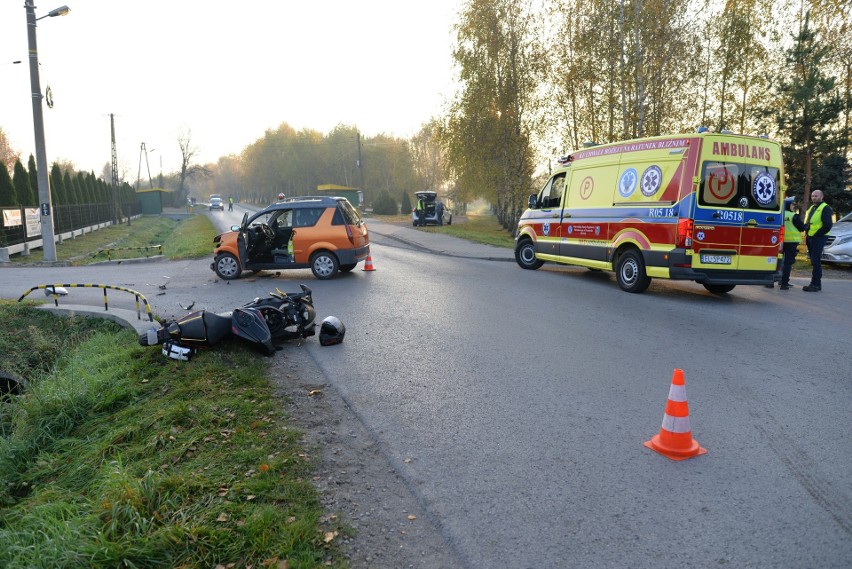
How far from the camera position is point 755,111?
27.8m

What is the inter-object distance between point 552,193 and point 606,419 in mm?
9817

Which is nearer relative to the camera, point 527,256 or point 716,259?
point 716,259

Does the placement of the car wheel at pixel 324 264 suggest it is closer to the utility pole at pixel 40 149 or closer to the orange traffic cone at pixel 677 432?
the orange traffic cone at pixel 677 432

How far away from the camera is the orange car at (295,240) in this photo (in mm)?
13305

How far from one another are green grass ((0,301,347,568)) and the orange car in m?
5.95

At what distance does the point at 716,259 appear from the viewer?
32.7ft

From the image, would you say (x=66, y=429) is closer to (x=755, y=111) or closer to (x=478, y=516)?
(x=478, y=516)

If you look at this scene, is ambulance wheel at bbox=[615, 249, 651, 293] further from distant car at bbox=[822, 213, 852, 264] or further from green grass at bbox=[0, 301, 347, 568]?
distant car at bbox=[822, 213, 852, 264]

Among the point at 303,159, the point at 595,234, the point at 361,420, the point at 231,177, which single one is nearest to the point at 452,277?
the point at 595,234

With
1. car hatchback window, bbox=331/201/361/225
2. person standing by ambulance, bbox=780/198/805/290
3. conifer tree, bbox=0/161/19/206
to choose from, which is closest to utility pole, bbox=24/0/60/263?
conifer tree, bbox=0/161/19/206

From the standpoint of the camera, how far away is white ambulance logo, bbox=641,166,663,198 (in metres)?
10.4

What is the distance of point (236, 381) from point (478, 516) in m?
3.35

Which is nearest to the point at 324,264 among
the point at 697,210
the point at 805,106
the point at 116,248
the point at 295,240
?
the point at 295,240

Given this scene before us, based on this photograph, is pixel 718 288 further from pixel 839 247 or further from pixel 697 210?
pixel 839 247
